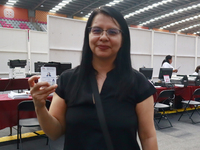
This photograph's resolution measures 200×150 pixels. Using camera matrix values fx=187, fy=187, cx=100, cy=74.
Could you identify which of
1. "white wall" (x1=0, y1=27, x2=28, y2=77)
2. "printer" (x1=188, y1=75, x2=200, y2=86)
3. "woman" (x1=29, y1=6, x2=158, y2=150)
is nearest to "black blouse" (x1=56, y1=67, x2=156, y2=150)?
"woman" (x1=29, y1=6, x2=158, y2=150)

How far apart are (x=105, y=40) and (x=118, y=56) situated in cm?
13

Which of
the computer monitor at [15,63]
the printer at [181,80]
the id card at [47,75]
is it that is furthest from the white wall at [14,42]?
the id card at [47,75]

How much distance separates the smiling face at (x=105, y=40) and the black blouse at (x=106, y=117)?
13 cm

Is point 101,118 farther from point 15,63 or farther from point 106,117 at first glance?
point 15,63

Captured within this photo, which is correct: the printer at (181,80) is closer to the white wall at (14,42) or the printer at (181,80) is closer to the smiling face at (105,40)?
the smiling face at (105,40)

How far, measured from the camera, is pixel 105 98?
86 centimetres

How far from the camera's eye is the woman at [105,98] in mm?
833

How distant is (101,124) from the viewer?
2.65 feet

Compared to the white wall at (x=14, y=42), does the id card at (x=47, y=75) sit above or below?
below

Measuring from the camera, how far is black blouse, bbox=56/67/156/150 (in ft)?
2.72

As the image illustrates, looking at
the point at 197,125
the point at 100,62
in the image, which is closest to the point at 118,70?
the point at 100,62

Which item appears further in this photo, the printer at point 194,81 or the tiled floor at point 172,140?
the printer at point 194,81

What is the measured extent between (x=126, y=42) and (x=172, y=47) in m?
6.38

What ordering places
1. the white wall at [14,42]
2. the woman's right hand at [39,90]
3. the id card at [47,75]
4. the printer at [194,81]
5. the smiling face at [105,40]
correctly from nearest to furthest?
the woman's right hand at [39,90], the smiling face at [105,40], the id card at [47,75], the printer at [194,81], the white wall at [14,42]
